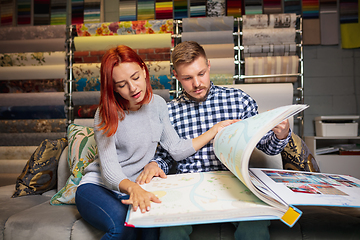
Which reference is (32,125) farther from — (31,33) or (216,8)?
(216,8)

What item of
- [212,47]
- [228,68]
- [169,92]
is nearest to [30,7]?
[169,92]

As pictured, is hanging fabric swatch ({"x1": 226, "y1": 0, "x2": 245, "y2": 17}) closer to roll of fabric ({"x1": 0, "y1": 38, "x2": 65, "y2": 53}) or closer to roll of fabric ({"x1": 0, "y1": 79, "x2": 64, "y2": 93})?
roll of fabric ({"x1": 0, "y1": 38, "x2": 65, "y2": 53})

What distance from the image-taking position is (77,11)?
3.24 m

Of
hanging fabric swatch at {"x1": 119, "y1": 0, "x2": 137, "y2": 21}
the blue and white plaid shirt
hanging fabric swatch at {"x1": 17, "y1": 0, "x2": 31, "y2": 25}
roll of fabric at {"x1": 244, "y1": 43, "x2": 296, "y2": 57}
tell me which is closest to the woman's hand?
the blue and white plaid shirt

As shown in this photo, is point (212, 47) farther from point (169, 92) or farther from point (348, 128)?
point (348, 128)

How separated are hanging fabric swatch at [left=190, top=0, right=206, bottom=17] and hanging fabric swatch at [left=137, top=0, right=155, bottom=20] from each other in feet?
1.64

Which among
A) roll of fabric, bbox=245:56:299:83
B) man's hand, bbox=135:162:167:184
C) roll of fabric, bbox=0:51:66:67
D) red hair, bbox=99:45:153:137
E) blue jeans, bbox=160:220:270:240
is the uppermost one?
roll of fabric, bbox=0:51:66:67

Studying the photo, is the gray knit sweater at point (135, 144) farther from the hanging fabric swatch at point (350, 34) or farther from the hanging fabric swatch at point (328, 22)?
the hanging fabric swatch at point (350, 34)

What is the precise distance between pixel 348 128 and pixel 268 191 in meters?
2.35

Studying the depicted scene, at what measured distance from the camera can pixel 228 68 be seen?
270 centimetres

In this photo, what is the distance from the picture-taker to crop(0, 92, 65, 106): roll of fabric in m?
2.84

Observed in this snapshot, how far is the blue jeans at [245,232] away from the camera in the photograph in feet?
2.62

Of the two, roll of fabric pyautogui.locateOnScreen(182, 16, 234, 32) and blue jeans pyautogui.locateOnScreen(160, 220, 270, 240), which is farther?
roll of fabric pyautogui.locateOnScreen(182, 16, 234, 32)

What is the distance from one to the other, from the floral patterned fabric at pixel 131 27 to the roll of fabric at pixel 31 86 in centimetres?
72
